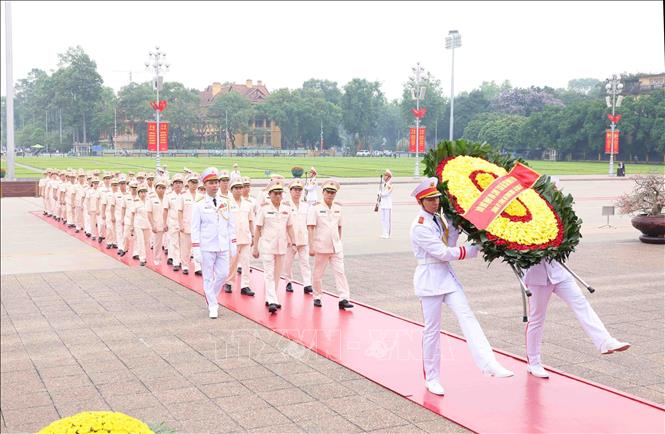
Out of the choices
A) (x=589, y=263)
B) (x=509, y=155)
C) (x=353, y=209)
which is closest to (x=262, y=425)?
(x=509, y=155)

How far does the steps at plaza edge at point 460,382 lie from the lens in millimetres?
4724

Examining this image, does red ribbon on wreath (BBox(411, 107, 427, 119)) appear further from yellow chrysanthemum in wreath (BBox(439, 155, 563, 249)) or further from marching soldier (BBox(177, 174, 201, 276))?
yellow chrysanthemum in wreath (BBox(439, 155, 563, 249))

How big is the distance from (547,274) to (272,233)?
3.97 meters

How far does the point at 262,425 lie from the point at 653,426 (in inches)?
101

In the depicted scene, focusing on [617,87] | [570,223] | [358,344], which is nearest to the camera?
[570,223]

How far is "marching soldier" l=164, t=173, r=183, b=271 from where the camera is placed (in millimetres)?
11312

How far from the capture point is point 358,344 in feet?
22.3

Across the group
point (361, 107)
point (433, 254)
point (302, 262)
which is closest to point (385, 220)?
point (361, 107)

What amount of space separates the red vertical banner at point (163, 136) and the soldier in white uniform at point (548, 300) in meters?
9.73

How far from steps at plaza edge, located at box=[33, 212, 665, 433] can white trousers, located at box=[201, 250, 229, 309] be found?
33 centimetres

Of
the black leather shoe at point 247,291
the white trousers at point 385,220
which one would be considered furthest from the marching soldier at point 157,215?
the white trousers at point 385,220

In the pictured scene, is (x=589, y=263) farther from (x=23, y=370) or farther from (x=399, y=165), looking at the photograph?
(x=23, y=370)

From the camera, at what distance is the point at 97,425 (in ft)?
6.88

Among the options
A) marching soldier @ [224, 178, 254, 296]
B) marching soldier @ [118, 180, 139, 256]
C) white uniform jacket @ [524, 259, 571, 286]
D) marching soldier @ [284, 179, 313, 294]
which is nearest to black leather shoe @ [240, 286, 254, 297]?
marching soldier @ [224, 178, 254, 296]
